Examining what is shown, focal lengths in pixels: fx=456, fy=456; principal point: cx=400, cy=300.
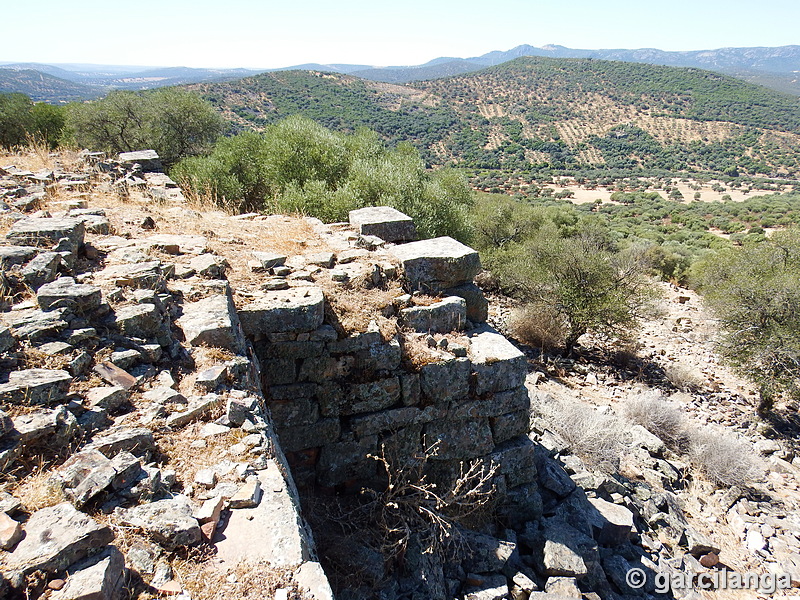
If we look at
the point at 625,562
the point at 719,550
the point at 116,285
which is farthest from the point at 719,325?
the point at 116,285

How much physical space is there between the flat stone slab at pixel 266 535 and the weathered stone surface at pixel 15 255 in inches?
135

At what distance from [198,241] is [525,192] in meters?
52.8

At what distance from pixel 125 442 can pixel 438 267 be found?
4.41 meters

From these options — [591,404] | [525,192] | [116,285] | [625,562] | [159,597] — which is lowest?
[525,192]

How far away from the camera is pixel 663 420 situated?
1012cm

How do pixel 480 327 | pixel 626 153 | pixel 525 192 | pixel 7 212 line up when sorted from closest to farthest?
pixel 7 212 → pixel 480 327 → pixel 525 192 → pixel 626 153

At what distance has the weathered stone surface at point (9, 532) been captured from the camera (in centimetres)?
217

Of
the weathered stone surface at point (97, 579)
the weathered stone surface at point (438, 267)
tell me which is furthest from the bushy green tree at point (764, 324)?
the weathered stone surface at point (97, 579)

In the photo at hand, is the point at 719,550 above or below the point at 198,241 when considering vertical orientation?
below

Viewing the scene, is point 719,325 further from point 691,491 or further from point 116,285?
point 116,285

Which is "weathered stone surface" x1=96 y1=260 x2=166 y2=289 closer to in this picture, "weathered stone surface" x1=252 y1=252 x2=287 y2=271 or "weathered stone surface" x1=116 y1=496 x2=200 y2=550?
"weathered stone surface" x1=252 y1=252 x2=287 y2=271

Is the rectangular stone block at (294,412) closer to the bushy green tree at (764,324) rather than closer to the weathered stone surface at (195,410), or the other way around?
the weathered stone surface at (195,410)

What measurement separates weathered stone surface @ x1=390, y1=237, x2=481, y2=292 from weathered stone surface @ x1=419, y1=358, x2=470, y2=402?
1.38 meters

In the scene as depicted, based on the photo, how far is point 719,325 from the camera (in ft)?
46.3
